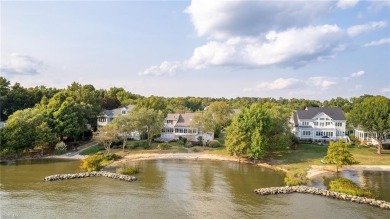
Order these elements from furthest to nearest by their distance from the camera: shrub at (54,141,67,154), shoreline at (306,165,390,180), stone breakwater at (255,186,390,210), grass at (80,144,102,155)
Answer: grass at (80,144,102,155)
shrub at (54,141,67,154)
shoreline at (306,165,390,180)
stone breakwater at (255,186,390,210)

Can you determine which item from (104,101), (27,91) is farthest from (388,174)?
(27,91)

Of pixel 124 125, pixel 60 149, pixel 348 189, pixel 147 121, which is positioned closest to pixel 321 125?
pixel 348 189

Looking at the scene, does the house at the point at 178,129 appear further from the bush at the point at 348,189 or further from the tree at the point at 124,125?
the bush at the point at 348,189

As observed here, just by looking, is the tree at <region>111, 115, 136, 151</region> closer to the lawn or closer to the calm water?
the calm water

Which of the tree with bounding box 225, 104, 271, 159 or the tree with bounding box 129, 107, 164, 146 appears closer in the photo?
the tree with bounding box 225, 104, 271, 159

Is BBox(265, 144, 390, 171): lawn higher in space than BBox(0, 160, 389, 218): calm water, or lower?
higher

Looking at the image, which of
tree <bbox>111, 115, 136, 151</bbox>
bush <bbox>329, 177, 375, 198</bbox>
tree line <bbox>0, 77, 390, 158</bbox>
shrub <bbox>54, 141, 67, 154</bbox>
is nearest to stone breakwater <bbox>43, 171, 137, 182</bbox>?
tree line <bbox>0, 77, 390, 158</bbox>

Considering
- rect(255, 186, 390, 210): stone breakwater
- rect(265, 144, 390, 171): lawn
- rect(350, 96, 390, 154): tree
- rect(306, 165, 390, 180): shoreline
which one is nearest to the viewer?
rect(255, 186, 390, 210): stone breakwater

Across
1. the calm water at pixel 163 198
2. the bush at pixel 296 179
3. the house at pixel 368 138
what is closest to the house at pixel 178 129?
the calm water at pixel 163 198
